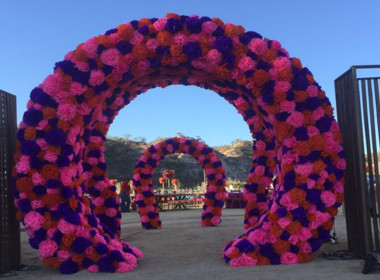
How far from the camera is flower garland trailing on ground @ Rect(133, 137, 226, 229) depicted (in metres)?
11.4

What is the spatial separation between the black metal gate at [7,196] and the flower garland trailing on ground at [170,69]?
30 cm

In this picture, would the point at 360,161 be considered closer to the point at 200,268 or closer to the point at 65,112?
the point at 200,268

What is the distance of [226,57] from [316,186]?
7.07 ft

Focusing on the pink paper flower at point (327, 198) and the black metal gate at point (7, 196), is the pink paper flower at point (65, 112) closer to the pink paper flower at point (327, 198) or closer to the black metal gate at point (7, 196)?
the black metal gate at point (7, 196)

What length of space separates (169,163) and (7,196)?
39609 millimetres

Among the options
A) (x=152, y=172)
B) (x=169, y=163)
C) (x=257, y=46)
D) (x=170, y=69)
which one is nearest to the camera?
(x=257, y=46)

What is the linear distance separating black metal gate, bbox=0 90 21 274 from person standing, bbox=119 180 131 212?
1181 cm

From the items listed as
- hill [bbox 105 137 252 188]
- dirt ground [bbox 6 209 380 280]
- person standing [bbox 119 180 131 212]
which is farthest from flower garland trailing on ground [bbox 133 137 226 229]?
hill [bbox 105 137 252 188]

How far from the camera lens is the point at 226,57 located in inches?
217

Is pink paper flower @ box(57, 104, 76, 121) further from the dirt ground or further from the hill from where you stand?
the hill

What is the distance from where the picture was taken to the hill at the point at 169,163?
43781mm

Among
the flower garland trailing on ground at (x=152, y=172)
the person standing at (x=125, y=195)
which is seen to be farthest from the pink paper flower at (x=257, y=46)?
the person standing at (x=125, y=195)

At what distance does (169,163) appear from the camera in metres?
45.0

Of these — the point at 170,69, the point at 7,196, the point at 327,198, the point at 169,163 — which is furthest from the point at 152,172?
the point at 169,163
